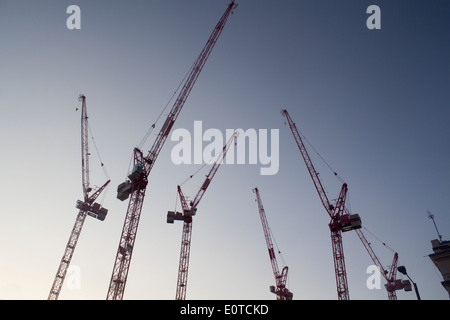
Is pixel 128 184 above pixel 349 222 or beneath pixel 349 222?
above

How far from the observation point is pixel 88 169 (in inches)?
3002

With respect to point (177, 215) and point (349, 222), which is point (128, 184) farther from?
point (349, 222)

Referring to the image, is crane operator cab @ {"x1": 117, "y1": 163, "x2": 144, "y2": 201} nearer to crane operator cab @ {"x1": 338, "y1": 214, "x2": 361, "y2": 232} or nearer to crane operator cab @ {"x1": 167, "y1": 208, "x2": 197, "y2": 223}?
crane operator cab @ {"x1": 167, "y1": 208, "x2": 197, "y2": 223}

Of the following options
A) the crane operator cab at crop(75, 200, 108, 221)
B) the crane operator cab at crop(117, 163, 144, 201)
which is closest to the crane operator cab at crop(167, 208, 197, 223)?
the crane operator cab at crop(117, 163, 144, 201)

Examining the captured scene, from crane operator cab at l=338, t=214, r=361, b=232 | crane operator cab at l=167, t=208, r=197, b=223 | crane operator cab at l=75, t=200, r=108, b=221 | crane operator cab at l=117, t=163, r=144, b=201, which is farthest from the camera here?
crane operator cab at l=75, t=200, r=108, b=221

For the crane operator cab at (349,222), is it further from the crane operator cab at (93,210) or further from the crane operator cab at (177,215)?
the crane operator cab at (93,210)

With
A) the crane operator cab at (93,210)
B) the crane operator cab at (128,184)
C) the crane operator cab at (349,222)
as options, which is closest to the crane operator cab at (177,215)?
the crane operator cab at (128,184)

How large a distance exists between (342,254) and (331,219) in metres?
7.91

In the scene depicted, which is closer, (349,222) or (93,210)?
(349,222)

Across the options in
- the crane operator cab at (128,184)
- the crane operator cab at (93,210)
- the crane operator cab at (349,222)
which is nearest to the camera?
the crane operator cab at (128,184)

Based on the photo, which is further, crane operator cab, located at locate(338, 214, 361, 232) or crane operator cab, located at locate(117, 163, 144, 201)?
crane operator cab, located at locate(338, 214, 361, 232)

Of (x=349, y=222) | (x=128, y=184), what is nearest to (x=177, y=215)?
(x=128, y=184)
